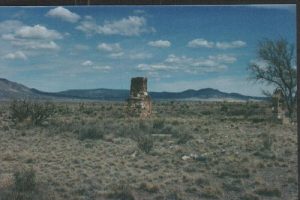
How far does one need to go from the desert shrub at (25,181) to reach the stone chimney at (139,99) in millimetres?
2286

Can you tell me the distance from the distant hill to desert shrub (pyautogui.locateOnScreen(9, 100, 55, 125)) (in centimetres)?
20

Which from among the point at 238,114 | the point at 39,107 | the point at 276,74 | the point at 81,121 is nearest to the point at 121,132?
the point at 81,121

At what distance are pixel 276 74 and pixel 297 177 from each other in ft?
6.46

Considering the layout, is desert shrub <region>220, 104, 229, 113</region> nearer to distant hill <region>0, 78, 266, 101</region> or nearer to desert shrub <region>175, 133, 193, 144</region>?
distant hill <region>0, 78, 266, 101</region>

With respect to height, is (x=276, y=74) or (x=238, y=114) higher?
(x=276, y=74)

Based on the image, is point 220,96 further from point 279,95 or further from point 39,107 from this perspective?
point 39,107

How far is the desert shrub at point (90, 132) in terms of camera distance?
36.4 feet

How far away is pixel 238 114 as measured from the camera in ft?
38.8

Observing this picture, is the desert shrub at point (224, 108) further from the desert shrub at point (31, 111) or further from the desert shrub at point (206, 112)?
the desert shrub at point (31, 111)

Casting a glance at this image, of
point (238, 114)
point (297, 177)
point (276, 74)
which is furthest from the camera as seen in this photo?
point (238, 114)

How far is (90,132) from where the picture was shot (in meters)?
11.1

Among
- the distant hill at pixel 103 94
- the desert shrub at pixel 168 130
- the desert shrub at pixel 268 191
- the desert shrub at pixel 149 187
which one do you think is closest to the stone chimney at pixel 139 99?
the distant hill at pixel 103 94

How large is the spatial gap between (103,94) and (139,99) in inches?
26.7

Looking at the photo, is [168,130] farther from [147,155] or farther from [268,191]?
[268,191]
